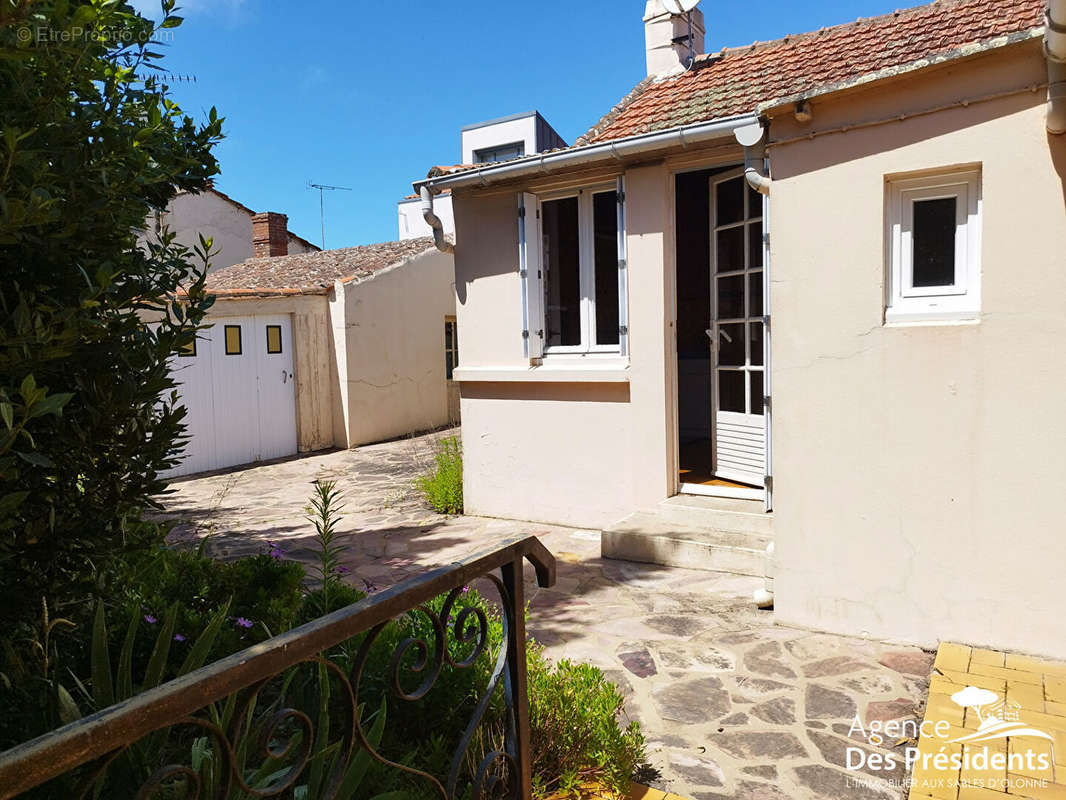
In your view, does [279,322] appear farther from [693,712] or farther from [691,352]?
[693,712]

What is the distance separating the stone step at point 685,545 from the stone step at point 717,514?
0.14ft

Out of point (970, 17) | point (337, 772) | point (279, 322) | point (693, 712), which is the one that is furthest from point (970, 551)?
point (279, 322)

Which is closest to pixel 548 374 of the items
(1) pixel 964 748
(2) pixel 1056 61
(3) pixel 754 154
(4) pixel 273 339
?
(3) pixel 754 154

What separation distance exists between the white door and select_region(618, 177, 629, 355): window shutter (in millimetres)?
769

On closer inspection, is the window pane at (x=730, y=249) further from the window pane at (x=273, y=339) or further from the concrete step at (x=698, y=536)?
the window pane at (x=273, y=339)

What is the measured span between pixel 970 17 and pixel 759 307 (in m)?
3.04

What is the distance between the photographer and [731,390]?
6469 mm

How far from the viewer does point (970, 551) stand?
12.7 ft

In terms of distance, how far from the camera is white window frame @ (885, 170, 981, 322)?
3.87 metres

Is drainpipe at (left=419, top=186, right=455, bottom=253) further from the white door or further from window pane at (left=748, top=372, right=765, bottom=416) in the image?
window pane at (left=748, top=372, right=765, bottom=416)

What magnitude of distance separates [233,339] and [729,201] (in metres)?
8.24

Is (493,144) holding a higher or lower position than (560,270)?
higher

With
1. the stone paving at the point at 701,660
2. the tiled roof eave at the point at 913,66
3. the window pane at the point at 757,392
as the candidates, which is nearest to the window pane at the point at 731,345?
the window pane at the point at 757,392

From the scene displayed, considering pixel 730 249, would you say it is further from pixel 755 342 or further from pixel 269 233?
pixel 269 233
